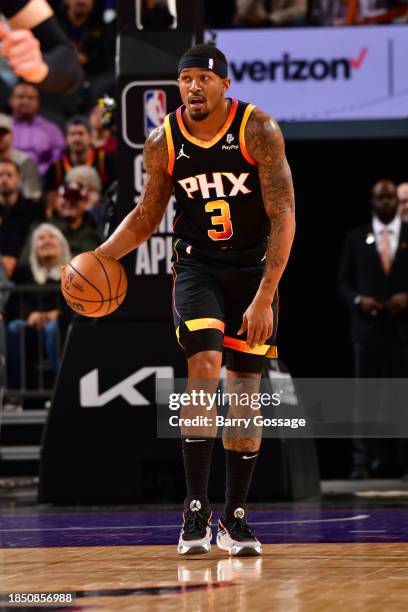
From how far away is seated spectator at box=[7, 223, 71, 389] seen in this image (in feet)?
36.8

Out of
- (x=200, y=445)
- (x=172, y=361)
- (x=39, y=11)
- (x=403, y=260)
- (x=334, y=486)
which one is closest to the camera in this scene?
(x=200, y=445)

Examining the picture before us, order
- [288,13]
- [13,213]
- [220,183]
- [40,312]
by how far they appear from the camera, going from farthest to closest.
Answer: [288,13] < [13,213] < [40,312] < [220,183]

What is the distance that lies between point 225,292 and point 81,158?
23.9ft

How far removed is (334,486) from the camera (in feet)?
32.0

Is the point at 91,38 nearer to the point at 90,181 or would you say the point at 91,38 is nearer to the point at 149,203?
the point at 90,181

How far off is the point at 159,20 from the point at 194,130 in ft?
8.53

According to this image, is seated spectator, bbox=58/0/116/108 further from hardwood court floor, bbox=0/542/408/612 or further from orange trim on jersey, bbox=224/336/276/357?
hardwood court floor, bbox=0/542/408/612

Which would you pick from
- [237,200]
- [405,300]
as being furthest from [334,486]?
[237,200]

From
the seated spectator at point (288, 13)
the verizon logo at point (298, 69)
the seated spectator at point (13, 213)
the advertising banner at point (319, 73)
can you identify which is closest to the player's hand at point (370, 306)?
the advertising banner at point (319, 73)

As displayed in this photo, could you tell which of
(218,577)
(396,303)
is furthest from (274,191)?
(396,303)

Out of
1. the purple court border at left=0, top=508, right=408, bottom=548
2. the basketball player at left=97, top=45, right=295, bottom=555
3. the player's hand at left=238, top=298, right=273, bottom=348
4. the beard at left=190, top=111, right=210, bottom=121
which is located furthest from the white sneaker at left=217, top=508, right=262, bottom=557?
the beard at left=190, top=111, right=210, bottom=121

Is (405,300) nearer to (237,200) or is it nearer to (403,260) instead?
(403,260)

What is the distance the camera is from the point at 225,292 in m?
5.86

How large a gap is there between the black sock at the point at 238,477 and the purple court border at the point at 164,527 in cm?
42
